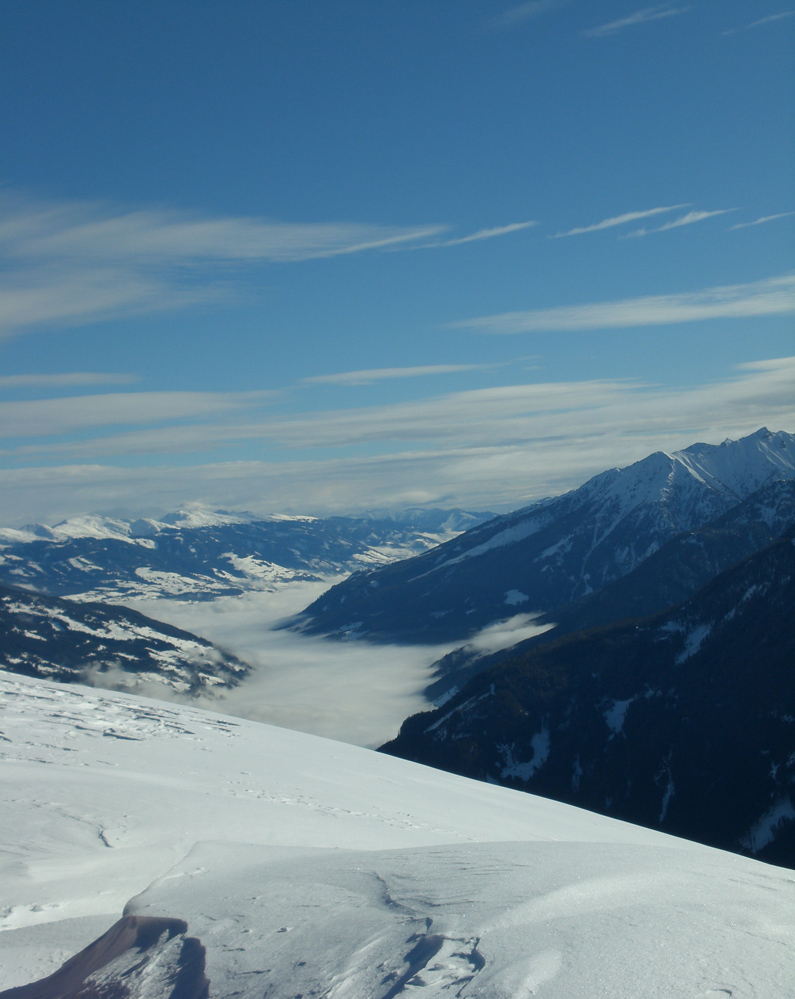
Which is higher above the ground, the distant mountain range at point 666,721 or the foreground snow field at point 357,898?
the foreground snow field at point 357,898

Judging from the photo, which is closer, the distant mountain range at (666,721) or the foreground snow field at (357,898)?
the foreground snow field at (357,898)

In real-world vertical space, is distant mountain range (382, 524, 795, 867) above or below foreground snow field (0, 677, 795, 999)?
below

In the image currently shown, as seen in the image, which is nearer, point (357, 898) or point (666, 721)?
point (357, 898)

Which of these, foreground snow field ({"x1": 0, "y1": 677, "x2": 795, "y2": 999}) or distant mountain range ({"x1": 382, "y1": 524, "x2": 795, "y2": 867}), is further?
distant mountain range ({"x1": 382, "y1": 524, "x2": 795, "y2": 867})

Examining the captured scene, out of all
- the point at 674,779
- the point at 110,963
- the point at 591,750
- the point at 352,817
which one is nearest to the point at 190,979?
the point at 110,963

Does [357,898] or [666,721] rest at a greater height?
[357,898]
